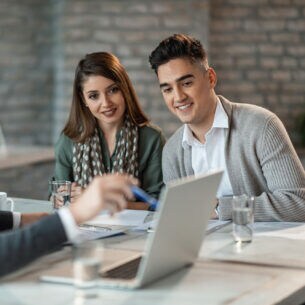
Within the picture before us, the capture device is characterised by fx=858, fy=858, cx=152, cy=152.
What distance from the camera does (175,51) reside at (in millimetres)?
2941

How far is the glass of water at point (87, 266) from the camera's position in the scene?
1839 mm

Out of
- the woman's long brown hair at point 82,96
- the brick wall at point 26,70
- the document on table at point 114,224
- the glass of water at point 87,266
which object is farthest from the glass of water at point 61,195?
the brick wall at point 26,70

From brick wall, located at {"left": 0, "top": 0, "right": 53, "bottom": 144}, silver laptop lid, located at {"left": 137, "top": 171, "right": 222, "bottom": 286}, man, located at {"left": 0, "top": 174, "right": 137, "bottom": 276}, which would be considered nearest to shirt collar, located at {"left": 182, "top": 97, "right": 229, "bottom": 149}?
silver laptop lid, located at {"left": 137, "top": 171, "right": 222, "bottom": 286}

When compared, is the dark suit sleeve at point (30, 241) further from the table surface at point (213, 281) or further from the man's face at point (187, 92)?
the man's face at point (187, 92)

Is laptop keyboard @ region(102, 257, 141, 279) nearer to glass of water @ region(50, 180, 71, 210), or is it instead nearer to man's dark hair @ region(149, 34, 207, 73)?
glass of water @ region(50, 180, 71, 210)

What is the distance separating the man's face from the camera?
115 inches

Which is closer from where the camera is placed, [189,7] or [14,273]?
[14,273]

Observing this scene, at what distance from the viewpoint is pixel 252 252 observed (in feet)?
7.37

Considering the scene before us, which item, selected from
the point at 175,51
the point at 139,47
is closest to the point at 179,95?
the point at 175,51

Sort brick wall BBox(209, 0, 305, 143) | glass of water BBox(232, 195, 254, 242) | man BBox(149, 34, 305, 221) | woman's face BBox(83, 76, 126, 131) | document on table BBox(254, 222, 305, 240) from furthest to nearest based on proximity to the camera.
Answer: brick wall BBox(209, 0, 305, 143) → woman's face BBox(83, 76, 126, 131) → man BBox(149, 34, 305, 221) → document on table BBox(254, 222, 305, 240) → glass of water BBox(232, 195, 254, 242)

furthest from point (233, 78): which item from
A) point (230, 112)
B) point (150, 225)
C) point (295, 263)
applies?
point (295, 263)

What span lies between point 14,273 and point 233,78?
14.3 feet

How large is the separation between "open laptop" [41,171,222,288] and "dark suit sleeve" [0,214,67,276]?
0.07m

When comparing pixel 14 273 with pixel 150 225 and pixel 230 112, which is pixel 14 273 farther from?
pixel 230 112
